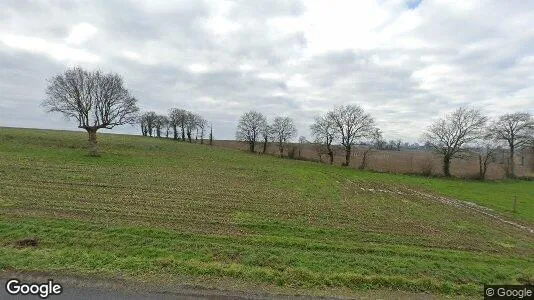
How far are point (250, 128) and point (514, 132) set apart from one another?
51.2 meters

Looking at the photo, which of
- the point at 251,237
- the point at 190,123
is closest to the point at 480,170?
the point at 251,237

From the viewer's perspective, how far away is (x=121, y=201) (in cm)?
1288

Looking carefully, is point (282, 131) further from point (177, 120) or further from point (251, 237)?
point (251, 237)

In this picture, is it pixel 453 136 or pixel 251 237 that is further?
pixel 453 136

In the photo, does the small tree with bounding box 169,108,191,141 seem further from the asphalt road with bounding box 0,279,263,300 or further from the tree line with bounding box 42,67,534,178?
the asphalt road with bounding box 0,279,263,300

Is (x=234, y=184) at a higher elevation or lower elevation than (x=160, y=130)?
lower

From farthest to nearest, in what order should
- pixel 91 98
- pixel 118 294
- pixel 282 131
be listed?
pixel 282 131 → pixel 91 98 → pixel 118 294

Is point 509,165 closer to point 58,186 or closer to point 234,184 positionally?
point 234,184

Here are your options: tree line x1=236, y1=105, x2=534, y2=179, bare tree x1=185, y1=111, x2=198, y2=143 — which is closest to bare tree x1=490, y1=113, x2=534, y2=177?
tree line x1=236, y1=105, x2=534, y2=179

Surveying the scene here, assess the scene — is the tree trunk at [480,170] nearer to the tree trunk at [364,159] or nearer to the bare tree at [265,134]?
the tree trunk at [364,159]

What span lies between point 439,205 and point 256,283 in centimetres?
1723

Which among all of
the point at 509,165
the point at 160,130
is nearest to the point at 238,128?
the point at 160,130

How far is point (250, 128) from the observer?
71.4 meters

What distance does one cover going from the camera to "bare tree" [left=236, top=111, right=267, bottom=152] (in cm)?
7088
